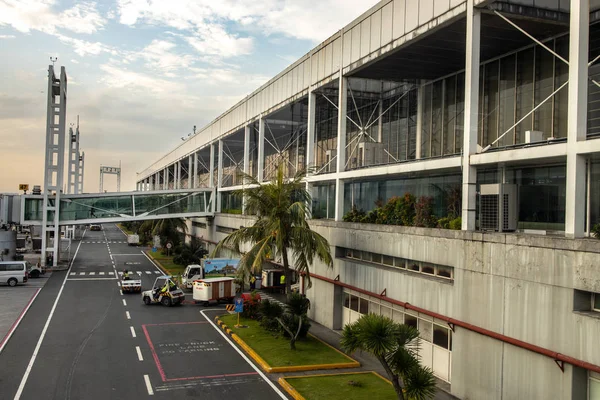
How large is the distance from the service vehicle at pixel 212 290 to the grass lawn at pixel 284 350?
307 inches

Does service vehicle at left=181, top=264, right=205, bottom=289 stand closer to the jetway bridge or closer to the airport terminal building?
the jetway bridge

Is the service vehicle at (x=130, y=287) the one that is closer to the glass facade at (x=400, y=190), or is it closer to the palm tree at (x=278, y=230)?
the palm tree at (x=278, y=230)

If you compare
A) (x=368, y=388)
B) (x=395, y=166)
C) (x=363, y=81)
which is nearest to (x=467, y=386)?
(x=368, y=388)

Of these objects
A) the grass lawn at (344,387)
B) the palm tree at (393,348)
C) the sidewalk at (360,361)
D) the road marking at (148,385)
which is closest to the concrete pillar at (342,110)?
the sidewalk at (360,361)

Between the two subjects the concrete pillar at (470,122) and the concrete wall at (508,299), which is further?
the concrete pillar at (470,122)

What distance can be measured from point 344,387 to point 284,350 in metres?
4.87

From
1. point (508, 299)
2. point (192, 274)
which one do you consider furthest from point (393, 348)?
point (192, 274)

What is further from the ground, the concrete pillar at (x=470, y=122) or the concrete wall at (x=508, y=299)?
the concrete pillar at (x=470, y=122)

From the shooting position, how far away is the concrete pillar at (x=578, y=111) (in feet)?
44.2

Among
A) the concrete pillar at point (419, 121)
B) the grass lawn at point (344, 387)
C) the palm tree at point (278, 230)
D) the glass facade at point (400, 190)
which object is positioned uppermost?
the concrete pillar at point (419, 121)

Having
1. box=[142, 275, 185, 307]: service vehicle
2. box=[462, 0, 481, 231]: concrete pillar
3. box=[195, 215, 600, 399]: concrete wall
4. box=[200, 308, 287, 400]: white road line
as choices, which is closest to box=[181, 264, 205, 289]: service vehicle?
box=[142, 275, 185, 307]: service vehicle

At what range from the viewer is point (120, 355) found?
21266 mm

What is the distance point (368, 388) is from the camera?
1752cm

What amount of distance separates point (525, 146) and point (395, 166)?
21.2ft
